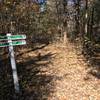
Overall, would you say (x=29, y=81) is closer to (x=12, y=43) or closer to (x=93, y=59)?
(x=12, y=43)

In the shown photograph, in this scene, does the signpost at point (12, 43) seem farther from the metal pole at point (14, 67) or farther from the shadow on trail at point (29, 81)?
the shadow on trail at point (29, 81)

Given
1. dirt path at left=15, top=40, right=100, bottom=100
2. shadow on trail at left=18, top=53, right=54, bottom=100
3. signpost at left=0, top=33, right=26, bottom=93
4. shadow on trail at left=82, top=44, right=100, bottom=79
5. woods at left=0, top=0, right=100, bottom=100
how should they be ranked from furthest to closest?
shadow on trail at left=82, top=44, right=100, bottom=79
woods at left=0, top=0, right=100, bottom=100
dirt path at left=15, top=40, right=100, bottom=100
shadow on trail at left=18, top=53, right=54, bottom=100
signpost at left=0, top=33, right=26, bottom=93

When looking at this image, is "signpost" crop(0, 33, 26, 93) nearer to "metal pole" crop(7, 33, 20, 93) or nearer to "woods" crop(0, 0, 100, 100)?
"metal pole" crop(7, 33, 20, 93)

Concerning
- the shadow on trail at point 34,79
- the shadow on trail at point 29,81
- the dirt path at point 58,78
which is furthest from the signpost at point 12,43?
the dirt path at point 58,78

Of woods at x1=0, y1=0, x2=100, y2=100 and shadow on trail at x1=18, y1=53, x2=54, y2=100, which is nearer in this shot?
shadow on trail at x1=18, y1=53, x2=54, y2=100

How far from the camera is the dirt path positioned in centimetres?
1143

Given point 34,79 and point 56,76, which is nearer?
point 34,79

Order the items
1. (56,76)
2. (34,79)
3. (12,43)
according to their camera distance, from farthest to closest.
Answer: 1. (56,76)
2. (34,79)
3. (12,43)

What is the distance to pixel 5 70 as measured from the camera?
13.7 meters

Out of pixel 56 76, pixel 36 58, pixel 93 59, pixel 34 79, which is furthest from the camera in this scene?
pixel 93 59

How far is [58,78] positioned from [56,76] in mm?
297

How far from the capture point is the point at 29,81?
492 inches

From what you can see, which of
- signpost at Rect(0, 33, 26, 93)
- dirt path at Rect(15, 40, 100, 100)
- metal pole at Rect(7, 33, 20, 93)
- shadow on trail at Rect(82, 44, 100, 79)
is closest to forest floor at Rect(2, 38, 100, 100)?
dirt path at Rect(15, 40, 100, 100)

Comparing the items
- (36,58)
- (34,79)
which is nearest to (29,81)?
(34,79)
